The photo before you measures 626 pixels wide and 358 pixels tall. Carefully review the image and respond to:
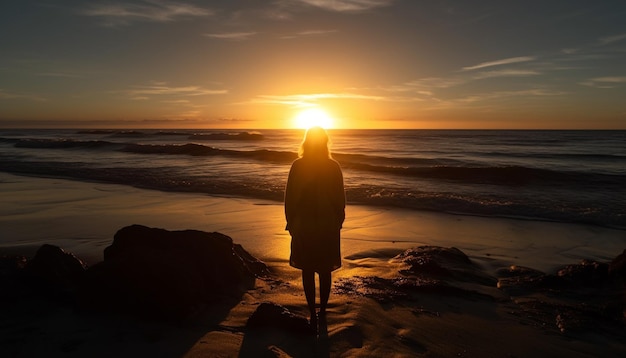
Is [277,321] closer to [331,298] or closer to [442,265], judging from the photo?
[331,298]

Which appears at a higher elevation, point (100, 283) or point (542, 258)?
point (100, 283)

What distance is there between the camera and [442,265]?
5891mm

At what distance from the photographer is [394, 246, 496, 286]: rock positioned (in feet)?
18.3

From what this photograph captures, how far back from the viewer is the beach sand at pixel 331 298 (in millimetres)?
3490

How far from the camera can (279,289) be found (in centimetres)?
502

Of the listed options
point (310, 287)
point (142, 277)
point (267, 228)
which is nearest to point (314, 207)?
point (310, 287)

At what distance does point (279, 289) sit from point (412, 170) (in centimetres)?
1786

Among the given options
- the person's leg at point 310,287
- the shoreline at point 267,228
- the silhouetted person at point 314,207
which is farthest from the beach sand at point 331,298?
the silhouetted person at point 314,207

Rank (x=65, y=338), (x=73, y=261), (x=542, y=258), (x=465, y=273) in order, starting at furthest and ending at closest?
1. (x=542, y=258)
2. (x=465, y=273)
3. (x=73, y=261)
4. (x=65, y=338)

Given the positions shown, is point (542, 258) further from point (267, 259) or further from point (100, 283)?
point (100, 283)

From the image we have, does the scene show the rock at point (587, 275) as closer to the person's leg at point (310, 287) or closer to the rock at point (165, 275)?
the person's leg at point (310, 287)

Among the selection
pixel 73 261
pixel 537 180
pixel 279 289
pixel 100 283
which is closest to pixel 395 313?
pixel 279 289

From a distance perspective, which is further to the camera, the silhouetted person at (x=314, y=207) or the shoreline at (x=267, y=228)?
the shoreline at (x=267, y=228)

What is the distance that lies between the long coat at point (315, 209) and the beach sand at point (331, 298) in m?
0.67
